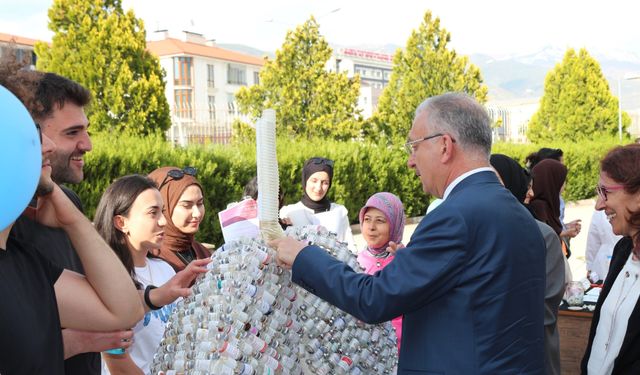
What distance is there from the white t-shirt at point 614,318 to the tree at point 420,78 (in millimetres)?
15511

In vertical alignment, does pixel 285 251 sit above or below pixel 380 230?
above

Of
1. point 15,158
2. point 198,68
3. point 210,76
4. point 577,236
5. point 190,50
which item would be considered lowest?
point 577,236

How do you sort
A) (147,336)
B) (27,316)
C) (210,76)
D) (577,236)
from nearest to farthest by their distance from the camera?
(27,316)
(147,336)
(577,236)
(210,76)

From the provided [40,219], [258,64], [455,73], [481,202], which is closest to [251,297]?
[40,219]

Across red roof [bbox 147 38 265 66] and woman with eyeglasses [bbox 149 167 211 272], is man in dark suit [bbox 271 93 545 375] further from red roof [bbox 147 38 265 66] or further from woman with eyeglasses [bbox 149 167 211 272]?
red roof [bbox 147 38 265 66]

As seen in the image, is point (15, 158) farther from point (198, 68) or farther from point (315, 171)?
point (198, 68)

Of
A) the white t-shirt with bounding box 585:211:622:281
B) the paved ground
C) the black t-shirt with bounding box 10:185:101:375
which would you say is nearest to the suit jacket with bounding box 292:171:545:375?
the black t-shirt with bounding box 10:185:101:375

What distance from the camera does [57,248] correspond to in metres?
2.06

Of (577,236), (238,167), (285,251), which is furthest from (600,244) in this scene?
(577,236)

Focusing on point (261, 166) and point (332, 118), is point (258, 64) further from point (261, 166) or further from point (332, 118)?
point (261, 166)

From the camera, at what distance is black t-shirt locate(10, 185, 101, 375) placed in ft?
6.47

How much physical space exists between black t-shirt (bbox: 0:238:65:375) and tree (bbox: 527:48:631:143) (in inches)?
1134

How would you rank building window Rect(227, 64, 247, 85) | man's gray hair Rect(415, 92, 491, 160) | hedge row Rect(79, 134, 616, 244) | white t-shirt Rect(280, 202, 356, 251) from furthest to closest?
building window Rect(227, 64, 247, 85) < hedge row Rect(79, 134, 616, 244) < white t-shirt Rect(280, 202, 356, 251) < man's gray hair Rect(415, 92, 491, 160)

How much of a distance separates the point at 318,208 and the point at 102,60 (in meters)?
8.79
